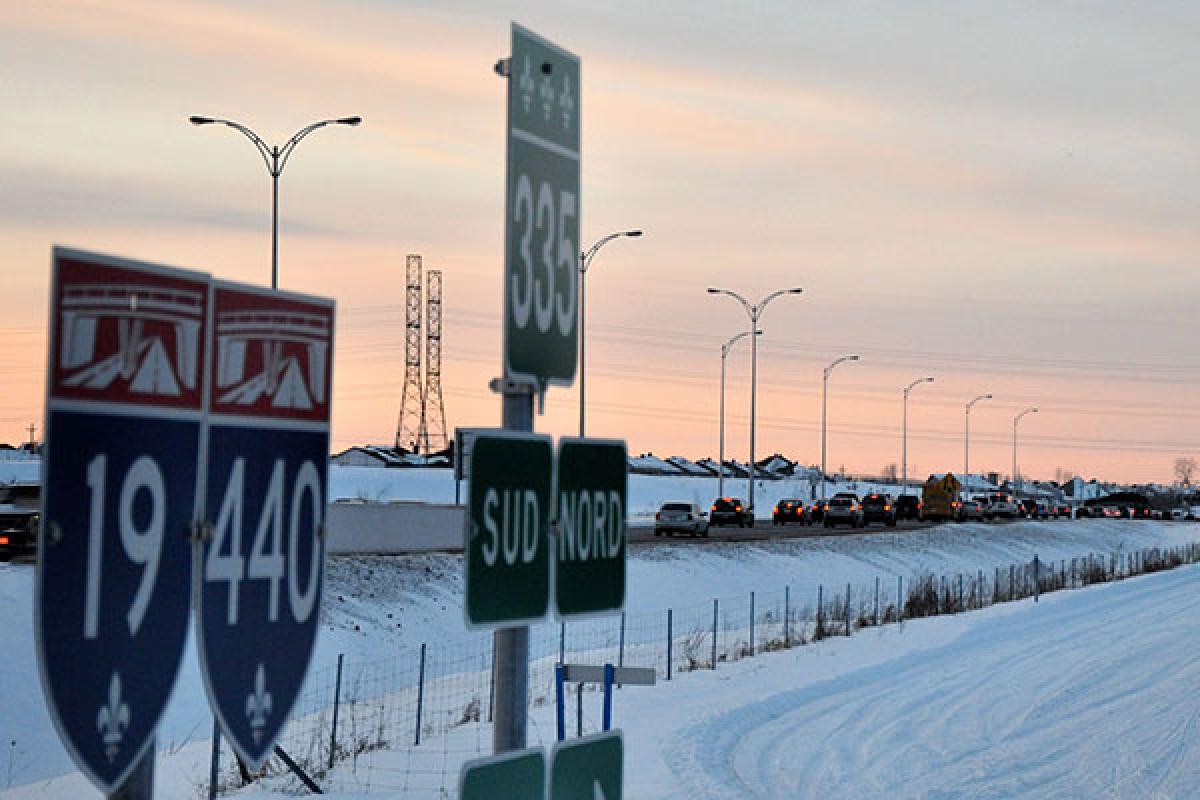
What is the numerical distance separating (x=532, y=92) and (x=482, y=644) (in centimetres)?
2902

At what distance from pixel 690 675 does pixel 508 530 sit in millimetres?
22115

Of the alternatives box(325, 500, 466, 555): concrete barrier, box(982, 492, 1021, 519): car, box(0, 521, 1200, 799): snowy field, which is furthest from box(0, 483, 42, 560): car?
box(982, 492, 1021, 519): car

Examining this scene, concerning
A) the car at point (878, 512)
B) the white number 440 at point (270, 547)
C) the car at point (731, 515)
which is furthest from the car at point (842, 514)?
the white number 440 at point (270, 547)

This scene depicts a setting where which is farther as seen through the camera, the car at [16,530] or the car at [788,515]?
the car at [788,515]

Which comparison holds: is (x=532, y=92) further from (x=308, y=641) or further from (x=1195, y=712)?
(x=1195, y=712)

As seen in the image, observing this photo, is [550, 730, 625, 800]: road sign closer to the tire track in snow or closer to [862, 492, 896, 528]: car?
the tire track in snow

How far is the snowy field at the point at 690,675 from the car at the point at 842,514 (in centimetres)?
2749

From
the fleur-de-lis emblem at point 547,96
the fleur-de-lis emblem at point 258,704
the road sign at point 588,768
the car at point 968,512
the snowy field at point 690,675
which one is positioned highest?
the fleur-de-lis emblem at point 547,96

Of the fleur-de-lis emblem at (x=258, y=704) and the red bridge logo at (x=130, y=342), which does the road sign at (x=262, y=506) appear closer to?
the fleur-de-lis emblem at (x=258, y=704)

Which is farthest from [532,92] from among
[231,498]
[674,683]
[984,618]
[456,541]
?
[456,541]

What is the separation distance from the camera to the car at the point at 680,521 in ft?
201

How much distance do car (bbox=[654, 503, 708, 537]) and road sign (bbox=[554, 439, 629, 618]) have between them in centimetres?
5559

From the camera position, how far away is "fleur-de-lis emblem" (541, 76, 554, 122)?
5578 millimetres

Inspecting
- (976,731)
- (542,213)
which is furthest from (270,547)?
(976,731)
